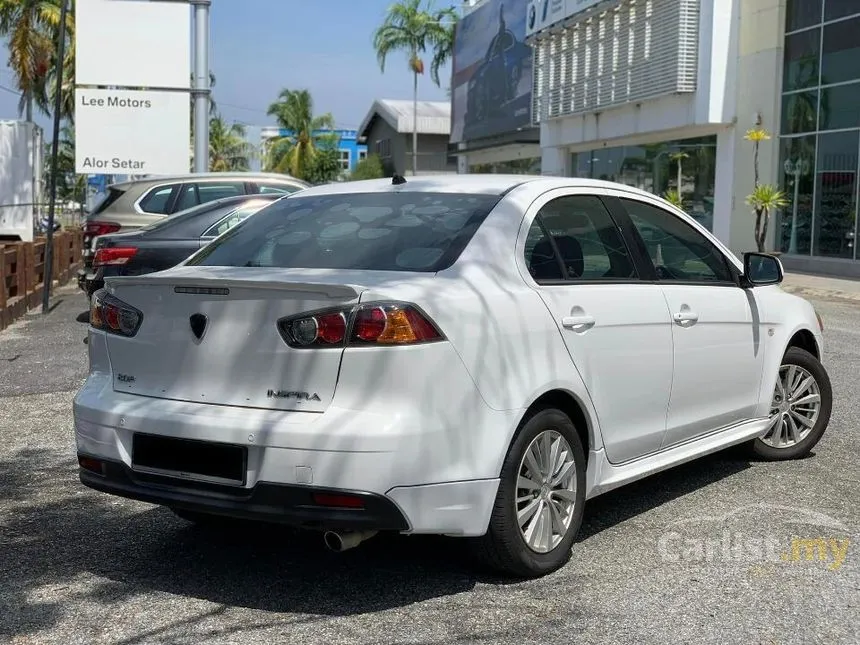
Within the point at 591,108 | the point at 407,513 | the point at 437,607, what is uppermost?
the point at 591,108

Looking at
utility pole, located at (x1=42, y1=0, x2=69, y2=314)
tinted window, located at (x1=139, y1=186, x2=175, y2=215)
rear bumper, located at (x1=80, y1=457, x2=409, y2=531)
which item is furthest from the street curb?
rear bumper, located at (x1=80, y1=457, x2=409, y2=531)

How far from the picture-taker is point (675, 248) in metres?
5.61

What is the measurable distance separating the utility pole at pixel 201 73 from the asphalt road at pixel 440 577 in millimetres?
15054

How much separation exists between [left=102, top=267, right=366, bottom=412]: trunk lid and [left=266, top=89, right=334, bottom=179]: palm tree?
246 ft

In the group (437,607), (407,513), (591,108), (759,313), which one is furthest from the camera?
(591,108)

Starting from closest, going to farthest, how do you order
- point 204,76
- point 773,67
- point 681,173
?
point 204,76
point 773,67
point 681,173

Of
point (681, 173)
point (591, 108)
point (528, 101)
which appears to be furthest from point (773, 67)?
point (528, 101)

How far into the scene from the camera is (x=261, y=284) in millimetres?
4078

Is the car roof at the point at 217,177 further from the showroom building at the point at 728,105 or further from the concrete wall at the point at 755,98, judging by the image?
the concrete wall at the point at 755,98

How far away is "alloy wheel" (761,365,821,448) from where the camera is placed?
6.43 m

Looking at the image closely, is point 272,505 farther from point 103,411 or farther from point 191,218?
point 191,218

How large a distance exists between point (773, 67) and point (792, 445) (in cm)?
2218

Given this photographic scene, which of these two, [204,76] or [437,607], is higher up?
[204,76]

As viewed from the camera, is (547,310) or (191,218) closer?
(547,310)
